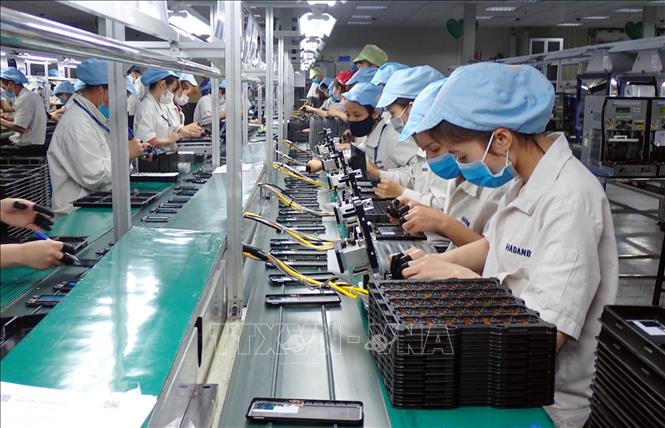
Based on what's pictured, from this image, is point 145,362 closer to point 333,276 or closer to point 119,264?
point 119,264

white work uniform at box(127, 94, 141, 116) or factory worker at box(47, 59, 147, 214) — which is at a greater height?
white work uniform at box(127, 94, 141, 116)

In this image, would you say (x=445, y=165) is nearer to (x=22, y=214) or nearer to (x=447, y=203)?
(x=447, y=203)

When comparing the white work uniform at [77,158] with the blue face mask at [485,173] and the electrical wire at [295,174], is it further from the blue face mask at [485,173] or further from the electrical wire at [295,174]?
the blue face mask at [485,173]

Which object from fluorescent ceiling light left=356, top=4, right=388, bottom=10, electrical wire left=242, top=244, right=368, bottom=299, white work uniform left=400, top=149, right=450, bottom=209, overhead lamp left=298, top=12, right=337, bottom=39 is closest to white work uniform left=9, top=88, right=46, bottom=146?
overhead lamp left=298, top=12, right=337, bottom=39

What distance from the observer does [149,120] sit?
6.32m

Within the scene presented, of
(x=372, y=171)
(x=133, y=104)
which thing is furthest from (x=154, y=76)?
(x=372, y=171)

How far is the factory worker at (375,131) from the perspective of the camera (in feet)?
15.0

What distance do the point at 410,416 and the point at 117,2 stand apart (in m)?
1.08

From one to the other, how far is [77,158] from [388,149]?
7.23ft

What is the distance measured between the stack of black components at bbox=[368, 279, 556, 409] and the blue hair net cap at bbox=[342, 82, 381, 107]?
3237 millimetres

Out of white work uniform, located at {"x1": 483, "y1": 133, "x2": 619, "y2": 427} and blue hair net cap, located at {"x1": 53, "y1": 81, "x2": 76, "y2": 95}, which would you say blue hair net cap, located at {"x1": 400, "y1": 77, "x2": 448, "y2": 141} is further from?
blue hair net cap, located at {"x1": 53, "y1": 81, "x2": 76, "y2": 95}

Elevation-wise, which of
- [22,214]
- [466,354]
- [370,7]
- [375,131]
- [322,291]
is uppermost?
[370,7]

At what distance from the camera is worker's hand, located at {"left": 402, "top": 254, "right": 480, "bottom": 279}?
1.85 meters

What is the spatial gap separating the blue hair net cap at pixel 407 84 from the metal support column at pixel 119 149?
5.51 ft
